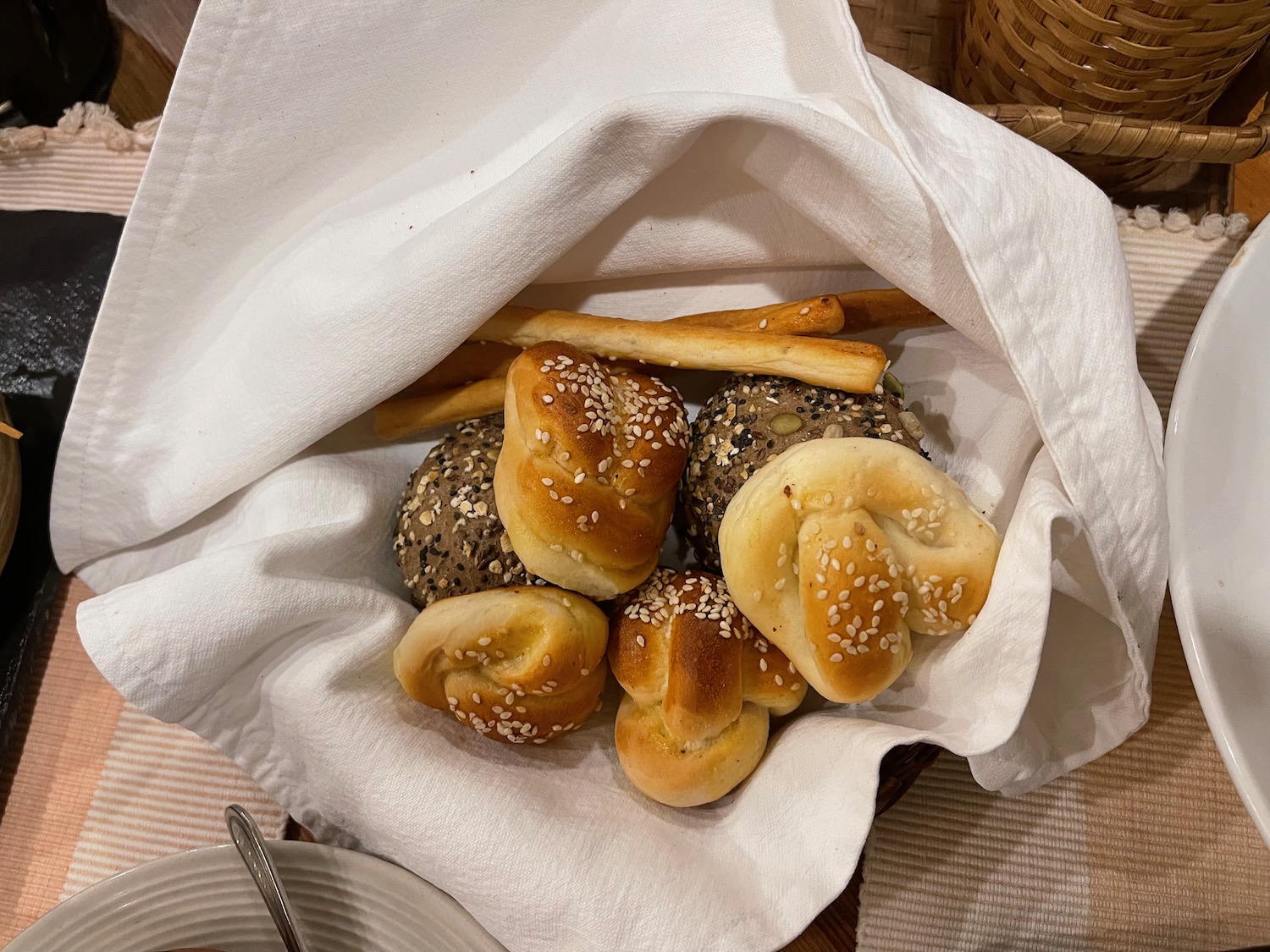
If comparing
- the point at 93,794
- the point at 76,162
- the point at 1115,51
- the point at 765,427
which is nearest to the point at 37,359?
the point at 76,162

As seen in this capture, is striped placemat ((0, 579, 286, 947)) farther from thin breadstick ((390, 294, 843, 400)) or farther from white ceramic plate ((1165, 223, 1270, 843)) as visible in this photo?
white ceramic plate ((1165, 223, 1270, 843))

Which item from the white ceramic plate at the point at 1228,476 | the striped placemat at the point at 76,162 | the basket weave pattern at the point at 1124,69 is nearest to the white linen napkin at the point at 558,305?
the white ceramic plate at the point at 1228,476

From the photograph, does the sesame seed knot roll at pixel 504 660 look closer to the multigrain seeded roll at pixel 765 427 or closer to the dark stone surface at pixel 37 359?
the multigrain seeded roll at pixel 765 427

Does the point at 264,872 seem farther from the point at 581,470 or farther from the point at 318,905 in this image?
the point at 581,470

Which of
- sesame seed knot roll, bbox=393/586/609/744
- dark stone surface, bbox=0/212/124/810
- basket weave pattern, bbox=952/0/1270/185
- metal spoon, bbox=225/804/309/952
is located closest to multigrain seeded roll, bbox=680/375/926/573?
sesame seed knot roll, bbox=393/586/609/744

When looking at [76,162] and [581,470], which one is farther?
[76,162]

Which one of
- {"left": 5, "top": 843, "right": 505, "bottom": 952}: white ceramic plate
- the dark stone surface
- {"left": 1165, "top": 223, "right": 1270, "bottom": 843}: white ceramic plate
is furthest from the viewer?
the dark stone surface

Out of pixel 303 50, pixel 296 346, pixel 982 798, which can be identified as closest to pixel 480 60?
pixel 303 50
